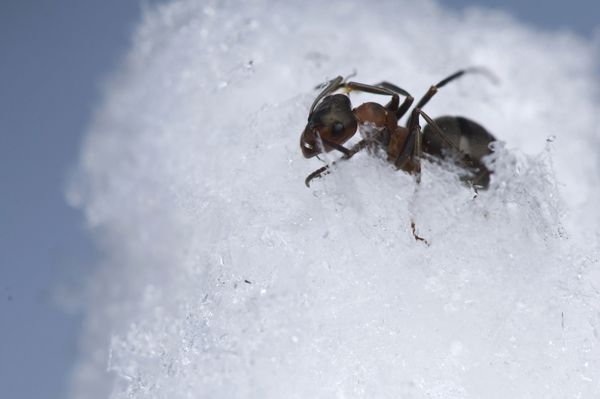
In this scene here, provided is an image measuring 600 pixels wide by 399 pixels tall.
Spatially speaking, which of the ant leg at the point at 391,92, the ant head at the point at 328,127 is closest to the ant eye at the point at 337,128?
the ant head at the point at 328,127

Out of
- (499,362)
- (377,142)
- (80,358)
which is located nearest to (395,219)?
(377,142)

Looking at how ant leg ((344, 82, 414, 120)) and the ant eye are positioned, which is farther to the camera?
ant leg ((344, 82, 414, 120))

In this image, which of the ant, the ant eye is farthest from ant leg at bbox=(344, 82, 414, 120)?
the ant eye

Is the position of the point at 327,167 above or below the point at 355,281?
above

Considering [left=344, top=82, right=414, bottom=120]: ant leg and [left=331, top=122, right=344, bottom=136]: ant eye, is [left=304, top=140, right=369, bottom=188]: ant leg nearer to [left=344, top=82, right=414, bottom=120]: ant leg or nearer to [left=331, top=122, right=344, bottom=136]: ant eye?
[left=331, top=122, right=344, bottom=136]: ant eye

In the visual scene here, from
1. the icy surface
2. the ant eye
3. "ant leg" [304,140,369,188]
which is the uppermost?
the ant eye

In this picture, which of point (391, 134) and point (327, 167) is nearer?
point (327, 167)

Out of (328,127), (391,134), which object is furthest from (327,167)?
(391,134)

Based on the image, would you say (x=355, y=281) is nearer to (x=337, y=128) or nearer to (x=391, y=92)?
(x=337, y=128)

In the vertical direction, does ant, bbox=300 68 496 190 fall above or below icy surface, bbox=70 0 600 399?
above
